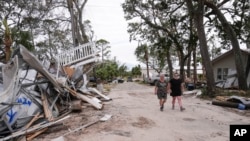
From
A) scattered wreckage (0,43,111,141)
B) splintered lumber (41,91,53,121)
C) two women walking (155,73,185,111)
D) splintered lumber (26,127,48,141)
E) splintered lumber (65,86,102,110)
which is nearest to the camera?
splintered lumber (26,127,48,141)

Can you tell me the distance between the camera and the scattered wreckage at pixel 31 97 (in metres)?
7.73

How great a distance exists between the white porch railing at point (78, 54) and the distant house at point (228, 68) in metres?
14.8

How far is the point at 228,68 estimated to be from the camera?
90.5ft

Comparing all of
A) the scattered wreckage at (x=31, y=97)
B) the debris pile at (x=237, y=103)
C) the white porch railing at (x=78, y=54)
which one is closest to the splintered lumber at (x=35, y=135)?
the scattered wreckage at (x=31, y=97)

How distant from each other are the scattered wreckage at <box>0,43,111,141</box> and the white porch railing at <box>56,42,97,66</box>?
2170 millimetres

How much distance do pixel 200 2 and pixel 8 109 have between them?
14.3m

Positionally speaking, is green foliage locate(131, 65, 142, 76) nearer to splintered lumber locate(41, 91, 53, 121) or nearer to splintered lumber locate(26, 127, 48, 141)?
splintered lumber locate(41, 91, 53, 121)

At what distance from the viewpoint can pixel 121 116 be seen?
10.1 m

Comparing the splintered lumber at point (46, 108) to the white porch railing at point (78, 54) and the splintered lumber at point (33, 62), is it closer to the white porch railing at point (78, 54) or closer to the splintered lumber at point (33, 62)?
the splintered lumber at point (33, 62)

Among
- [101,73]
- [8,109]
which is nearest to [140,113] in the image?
A: [8,109]

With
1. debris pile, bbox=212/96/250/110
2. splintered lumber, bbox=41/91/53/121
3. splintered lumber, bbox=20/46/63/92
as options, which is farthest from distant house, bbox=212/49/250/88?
splintered lumber, bbox=41/91/53/121

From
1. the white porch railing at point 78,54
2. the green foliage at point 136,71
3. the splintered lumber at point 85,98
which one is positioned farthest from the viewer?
the green foliage at point 136,71

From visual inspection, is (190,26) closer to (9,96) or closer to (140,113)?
(140,113)

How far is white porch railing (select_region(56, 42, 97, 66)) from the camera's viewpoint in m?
15.0
